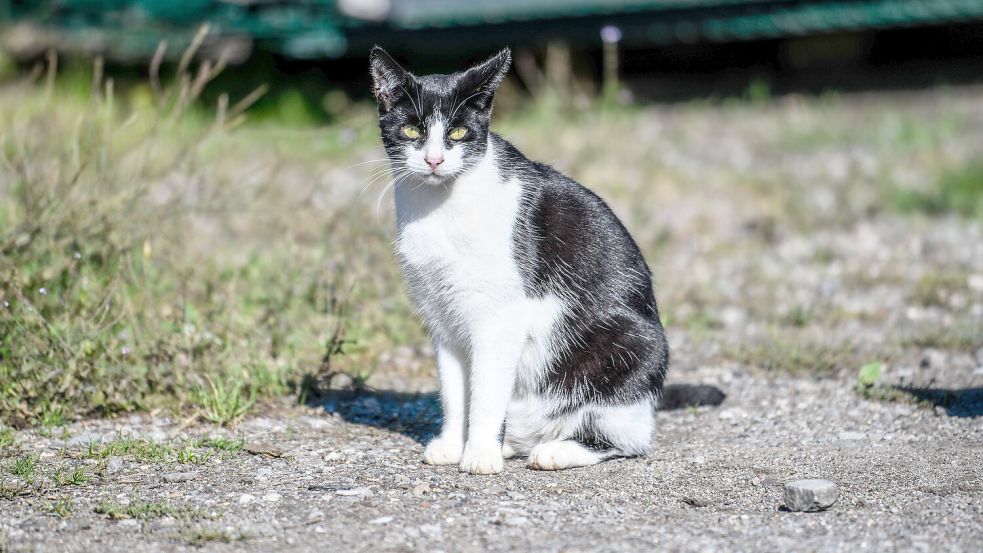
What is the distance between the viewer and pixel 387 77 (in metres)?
3.35

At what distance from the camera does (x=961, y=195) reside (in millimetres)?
6582

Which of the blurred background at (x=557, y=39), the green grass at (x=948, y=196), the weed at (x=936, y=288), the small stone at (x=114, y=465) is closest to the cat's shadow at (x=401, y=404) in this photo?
the small stone at (x=114, y=465)

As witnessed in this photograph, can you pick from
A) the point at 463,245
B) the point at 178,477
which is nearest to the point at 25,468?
the point at 178,477

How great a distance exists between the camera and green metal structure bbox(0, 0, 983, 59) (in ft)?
25.1

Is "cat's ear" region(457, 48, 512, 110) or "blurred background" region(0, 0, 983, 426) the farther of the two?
"blurred background" region(0, 0, 983, 426)

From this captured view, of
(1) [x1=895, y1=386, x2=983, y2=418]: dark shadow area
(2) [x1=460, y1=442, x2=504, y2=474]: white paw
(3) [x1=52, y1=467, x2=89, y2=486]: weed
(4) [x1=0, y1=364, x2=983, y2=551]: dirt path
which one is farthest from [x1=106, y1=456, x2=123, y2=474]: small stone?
(1) [x1=895, y1=386, x2=983, y2=418]: dark shadow area

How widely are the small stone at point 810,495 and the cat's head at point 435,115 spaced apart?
1.30m

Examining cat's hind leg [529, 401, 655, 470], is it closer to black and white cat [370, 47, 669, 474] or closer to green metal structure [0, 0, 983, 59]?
black and white cat [370, 47, 669, 474]

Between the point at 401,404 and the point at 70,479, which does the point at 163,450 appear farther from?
the point at 401,404

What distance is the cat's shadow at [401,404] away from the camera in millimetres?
3936

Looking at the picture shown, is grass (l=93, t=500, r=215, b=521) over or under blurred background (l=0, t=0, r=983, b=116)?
under

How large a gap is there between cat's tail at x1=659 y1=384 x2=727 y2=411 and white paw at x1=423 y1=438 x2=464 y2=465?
982 mm

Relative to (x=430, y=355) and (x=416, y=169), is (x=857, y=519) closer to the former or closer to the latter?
(x=416, y=169)

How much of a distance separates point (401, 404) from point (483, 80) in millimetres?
1393
